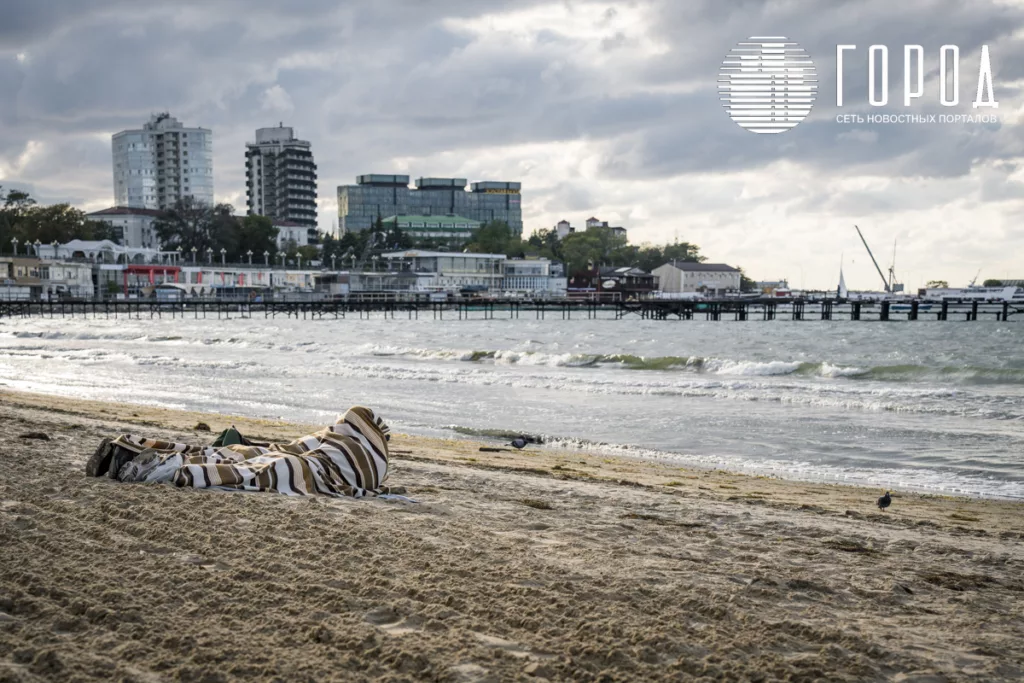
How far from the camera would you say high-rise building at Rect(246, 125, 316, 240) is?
16177cm

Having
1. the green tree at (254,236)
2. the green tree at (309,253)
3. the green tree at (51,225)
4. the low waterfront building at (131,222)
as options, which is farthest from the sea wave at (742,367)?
the low waterfront building at (131,222)

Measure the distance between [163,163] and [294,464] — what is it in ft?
534

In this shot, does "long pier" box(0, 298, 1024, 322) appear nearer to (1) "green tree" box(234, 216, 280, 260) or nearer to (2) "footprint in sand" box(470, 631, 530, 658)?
(1) "green tree" box(234, 216, 280, 260)

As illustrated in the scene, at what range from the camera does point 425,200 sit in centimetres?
19300

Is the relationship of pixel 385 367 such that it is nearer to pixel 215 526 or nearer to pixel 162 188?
pixel 215 526

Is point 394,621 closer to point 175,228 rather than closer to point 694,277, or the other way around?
point 175,228

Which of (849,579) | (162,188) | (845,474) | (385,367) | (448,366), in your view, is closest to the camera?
(849,579)

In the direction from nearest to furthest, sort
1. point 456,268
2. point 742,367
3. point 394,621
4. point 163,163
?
point 394,621 < point 742,367 < point 456,268 < point 163,163

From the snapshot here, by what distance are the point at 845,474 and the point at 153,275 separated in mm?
94612

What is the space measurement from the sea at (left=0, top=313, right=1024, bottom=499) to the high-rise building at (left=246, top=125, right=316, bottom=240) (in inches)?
5323

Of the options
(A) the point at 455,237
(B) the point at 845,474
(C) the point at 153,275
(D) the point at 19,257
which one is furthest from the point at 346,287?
(B) the point at 845,474

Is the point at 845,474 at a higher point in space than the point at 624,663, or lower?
lower

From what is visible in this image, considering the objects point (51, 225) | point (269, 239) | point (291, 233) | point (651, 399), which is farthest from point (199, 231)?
point (651, 399)

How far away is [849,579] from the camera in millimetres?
4156
